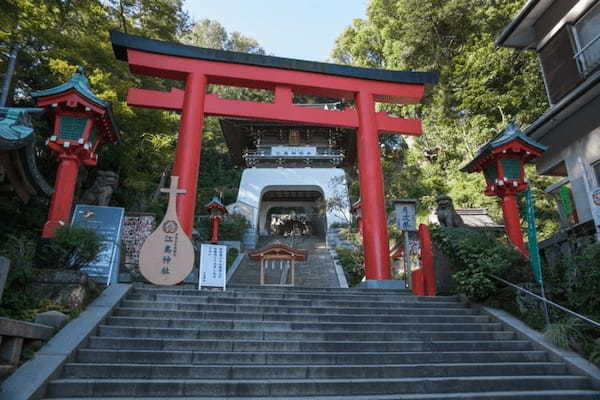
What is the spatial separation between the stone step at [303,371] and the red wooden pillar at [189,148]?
4.21 m

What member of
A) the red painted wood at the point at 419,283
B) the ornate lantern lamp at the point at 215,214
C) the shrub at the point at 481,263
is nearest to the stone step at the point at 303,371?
the shrub at the point at 481,263

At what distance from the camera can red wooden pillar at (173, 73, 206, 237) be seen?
7918 mm

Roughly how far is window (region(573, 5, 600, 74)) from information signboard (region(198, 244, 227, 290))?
825 centimetres

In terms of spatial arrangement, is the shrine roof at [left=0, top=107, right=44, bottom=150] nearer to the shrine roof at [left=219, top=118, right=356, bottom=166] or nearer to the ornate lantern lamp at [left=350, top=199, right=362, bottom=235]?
the ornate lantern lamp at [left=350, top=199, right=362, bottom=235]

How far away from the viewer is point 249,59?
9.45 m

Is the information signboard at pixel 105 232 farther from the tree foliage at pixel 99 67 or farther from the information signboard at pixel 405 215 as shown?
the information signboard at pixel 405 215

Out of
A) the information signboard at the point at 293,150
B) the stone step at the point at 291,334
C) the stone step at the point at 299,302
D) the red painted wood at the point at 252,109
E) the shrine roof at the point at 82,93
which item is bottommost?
the stone step at the point at 291,334

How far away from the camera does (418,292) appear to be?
7754 mm

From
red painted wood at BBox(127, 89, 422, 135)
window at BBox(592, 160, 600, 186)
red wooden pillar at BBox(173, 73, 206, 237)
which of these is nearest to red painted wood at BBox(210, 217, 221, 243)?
red wooden pillar at BBox(173, 73, 206, 237)

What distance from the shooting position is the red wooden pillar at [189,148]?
7918 mm

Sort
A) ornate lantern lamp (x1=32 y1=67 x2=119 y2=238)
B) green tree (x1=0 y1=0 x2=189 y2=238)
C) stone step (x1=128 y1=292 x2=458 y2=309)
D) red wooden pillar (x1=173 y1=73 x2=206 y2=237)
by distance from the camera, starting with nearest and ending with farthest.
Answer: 1. stone step (x1=128 y1=292 x2=458 y2=309)
2. ornate lantern lamp (x1=32 y1=67 x2=119 y2=238)
3. red wooden pillar (x1=173 y1=73 x2=206 y2=237)
4. green tree (x1=0 y1=0 x2=189 y2=238)

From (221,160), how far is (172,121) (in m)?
13.7

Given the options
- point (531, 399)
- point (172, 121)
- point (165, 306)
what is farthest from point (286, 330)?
point (172, 121)

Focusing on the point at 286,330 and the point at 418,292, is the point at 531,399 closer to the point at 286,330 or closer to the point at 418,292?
the point at 286,330
